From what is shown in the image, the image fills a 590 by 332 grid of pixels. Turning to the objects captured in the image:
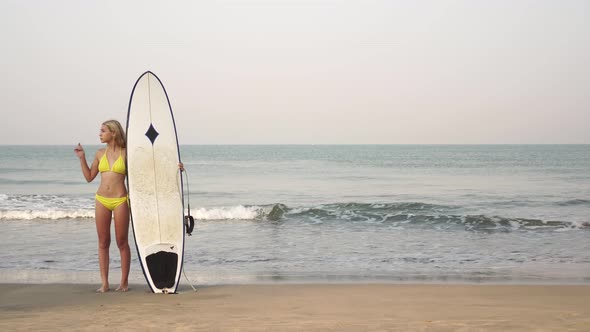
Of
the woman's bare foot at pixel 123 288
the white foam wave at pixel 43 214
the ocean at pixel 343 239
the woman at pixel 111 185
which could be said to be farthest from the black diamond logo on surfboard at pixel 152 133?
the white foam wave at pixel 43 214

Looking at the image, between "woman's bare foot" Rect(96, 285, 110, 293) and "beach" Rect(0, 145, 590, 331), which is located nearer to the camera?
"beach" Rect(0, 145, 590, 331)

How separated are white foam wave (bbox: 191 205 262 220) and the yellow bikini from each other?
8.92 m

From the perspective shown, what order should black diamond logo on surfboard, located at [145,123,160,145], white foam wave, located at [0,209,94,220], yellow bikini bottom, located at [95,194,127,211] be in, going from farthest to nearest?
white foam wave, located at [0,209,94,220]
black diamond logo on surfboard, located at [145,123,160,145]
yellow bikini bottom, located at [95,194,127,211]

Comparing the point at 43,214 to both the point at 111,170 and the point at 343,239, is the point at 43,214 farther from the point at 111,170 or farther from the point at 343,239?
the point at 111,170

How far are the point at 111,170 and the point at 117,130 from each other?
1.23ft

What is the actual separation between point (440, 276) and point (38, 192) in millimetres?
18464

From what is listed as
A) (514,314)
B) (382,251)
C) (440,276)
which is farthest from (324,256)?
(514,314)

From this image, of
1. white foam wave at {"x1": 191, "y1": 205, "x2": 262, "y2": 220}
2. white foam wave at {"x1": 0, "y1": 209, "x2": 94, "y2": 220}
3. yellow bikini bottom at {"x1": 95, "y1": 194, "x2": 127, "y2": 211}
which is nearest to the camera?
yellow bikini bottom at {"x1": 95, "y1": 194, "x2": 127, "y2": 211}

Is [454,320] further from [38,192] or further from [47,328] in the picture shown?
[38,192]

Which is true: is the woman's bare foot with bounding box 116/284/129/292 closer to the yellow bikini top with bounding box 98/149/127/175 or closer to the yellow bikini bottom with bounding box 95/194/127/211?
the yellow bikini bottom with bounding box 95/194/127/211

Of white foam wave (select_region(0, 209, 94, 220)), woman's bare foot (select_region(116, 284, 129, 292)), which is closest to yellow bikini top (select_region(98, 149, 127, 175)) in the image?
woman's bare foot (select_region(116, 284, 129, 292))

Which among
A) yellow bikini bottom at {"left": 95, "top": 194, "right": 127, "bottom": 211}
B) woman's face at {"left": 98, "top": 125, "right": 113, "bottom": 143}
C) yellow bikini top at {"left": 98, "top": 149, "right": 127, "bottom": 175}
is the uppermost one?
woman's face at {"left": 98, "top": 125, "right": 113, "bottom": 143}

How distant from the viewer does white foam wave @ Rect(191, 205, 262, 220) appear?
590 inches

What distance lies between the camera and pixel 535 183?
1043 inches
